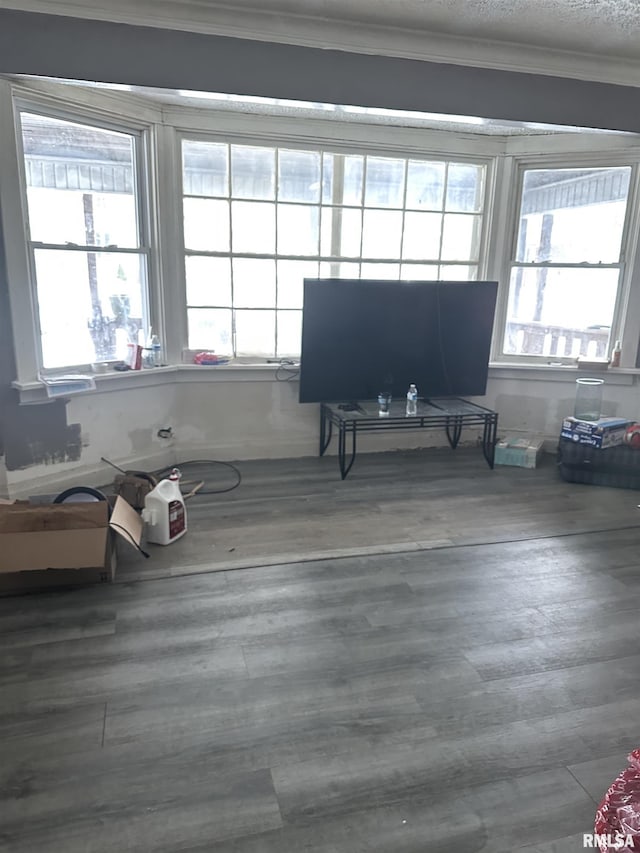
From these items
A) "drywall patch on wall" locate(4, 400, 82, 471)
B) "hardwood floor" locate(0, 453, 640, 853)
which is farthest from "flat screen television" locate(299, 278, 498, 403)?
"drywall patch on wall" locate(4, 400, 82, 471)

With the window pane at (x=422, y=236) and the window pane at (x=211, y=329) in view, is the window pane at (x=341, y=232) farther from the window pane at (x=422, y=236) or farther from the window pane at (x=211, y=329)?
the window pane at (x=211, y=329)

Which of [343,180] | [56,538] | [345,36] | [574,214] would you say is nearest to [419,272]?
[343,180]

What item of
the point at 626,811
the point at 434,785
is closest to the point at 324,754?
the point at 434,785

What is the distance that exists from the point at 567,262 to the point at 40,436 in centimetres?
393

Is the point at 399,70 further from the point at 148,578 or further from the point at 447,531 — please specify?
the point at 148,578

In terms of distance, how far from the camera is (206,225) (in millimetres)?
3988

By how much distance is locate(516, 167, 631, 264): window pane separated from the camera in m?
4.30

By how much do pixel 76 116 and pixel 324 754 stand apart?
3.43 meters

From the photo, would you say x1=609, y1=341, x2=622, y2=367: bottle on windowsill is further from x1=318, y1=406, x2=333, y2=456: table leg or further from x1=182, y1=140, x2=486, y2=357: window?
x1=318, y1=406, x2=333, y2=456: table leg

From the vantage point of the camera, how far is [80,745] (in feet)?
5.61

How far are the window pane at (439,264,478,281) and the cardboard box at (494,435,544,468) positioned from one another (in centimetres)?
133

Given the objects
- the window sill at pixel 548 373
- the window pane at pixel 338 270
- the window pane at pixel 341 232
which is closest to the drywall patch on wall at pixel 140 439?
the window pane at pixel 338 270

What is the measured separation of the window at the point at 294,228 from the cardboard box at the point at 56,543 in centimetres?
191

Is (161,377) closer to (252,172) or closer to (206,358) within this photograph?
(206,358)
